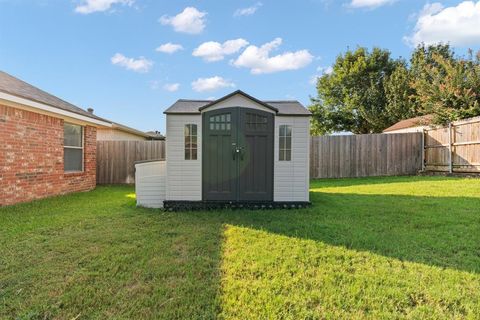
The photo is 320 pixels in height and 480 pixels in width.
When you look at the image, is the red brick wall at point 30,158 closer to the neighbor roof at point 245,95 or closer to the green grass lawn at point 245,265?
the green grass lawn at point 245,265

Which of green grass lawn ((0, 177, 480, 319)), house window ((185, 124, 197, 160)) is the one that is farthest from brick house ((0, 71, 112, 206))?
house window ((185, 124, 197, 160))

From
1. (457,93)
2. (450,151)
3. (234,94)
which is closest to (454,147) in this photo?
(450,151)

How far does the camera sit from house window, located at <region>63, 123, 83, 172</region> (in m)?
7.65

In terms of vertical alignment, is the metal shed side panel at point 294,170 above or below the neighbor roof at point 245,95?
below

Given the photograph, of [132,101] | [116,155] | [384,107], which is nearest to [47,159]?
[116,155]

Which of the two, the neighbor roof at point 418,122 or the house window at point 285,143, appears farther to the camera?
the neighbor roof at point 418,122

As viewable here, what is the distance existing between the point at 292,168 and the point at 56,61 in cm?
998

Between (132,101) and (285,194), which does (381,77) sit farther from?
(285,194)

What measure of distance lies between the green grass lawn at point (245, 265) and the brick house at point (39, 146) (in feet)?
4.84

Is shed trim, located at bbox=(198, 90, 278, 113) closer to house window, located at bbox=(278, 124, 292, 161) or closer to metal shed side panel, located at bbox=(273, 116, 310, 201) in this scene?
metal shed side panel, located at bbox=(273, 116, 310, 201)

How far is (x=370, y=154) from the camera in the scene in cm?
1046

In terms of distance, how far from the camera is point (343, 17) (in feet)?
34.3

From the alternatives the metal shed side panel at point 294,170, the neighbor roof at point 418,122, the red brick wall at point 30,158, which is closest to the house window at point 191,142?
the metal shed side panel at point 294,170

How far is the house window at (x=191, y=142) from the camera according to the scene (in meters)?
5.39
